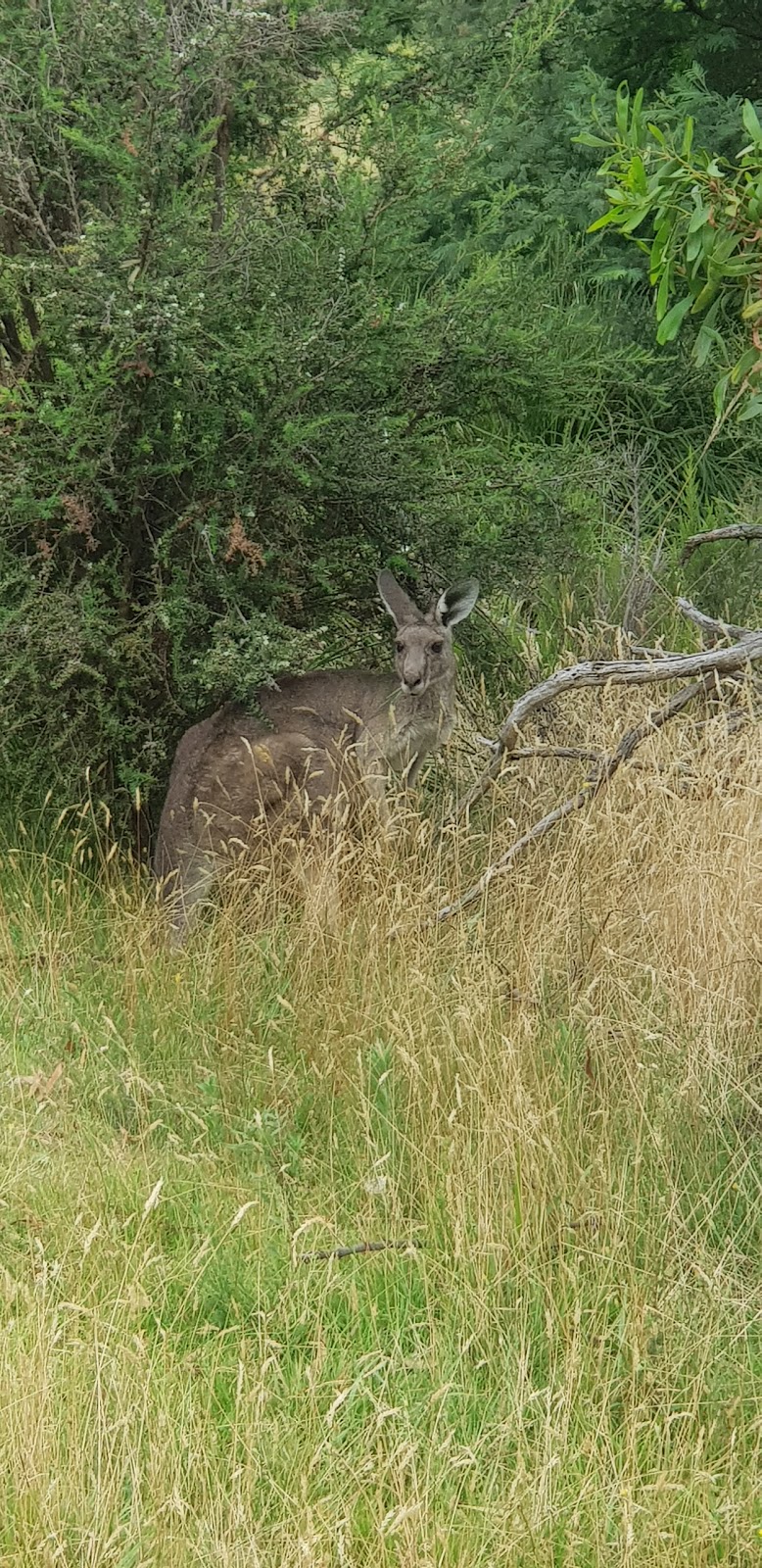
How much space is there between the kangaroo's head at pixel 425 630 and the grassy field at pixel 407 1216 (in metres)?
0.78

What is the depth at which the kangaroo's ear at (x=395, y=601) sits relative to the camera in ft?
20.7

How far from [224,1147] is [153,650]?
105 inches

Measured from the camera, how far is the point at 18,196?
6.25m

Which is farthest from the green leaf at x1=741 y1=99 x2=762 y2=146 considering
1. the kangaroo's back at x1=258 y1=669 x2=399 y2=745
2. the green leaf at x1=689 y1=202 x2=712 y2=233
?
the kangaroo's back at x1=258 y1=669 x2=399 y2=745

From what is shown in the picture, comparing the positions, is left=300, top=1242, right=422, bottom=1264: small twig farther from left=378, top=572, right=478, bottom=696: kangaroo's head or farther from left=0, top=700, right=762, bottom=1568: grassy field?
left=378, top=572, right=478, bottom=696: kangaroo's head

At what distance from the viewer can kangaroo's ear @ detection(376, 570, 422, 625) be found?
630cm

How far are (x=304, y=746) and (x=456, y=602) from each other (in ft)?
2.67

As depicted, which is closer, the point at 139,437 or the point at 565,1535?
the point at 565,1535

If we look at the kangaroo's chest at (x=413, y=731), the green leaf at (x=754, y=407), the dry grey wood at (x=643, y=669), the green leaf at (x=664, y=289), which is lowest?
the kangaroo's chest at (x=413, y=731)

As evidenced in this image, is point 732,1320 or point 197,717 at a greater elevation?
point 732,1320

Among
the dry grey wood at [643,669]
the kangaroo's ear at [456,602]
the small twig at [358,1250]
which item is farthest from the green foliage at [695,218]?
the small twig at [358,1250]

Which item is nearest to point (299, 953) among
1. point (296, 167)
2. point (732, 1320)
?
point (732, 1320)

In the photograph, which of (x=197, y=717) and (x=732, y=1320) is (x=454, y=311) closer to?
(x=197, y=717)

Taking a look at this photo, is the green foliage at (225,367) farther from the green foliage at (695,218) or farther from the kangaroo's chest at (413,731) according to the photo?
the green foliage at (695,218)
